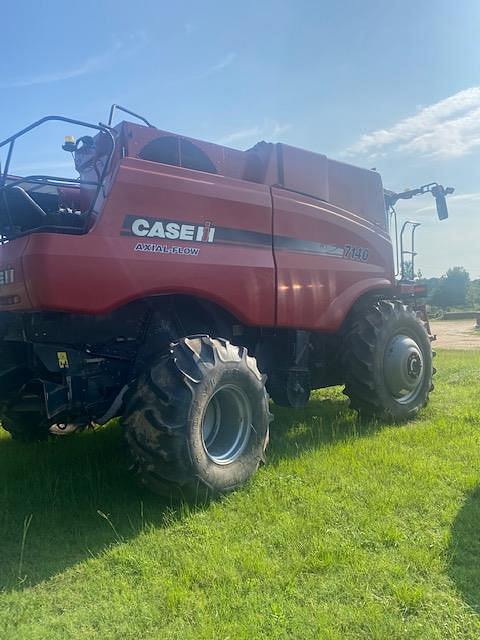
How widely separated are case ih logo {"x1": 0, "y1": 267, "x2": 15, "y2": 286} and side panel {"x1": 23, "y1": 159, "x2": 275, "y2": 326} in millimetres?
312

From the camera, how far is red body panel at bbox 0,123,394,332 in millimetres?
3871

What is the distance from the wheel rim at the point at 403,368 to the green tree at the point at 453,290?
6103cm

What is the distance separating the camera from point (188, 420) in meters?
3.93

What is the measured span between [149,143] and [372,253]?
3020mm

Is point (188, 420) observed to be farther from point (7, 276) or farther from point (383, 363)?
point (383, 363)

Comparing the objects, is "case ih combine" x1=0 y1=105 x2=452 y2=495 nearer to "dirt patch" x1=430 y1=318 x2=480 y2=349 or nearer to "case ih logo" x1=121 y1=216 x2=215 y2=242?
"case ih logo" x1=121 y1=216 x2=215 y2=242

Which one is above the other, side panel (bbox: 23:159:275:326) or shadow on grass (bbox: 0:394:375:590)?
side panel (bbox: 23:159:275:326)

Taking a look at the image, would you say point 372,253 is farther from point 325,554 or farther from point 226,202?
point 325,554

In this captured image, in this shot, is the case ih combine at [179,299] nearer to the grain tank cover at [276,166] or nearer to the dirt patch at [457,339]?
the grain tank cover at [276,166]

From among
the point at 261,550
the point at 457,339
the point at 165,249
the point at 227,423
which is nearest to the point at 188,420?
the point at 227,423

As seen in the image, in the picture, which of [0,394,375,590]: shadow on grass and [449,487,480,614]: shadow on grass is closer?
[449,487,480,614]: shadow on grass

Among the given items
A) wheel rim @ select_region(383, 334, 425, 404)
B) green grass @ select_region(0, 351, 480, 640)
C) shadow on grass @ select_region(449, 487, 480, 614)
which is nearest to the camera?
green grass @ select_region(0, 351, 480, 640)

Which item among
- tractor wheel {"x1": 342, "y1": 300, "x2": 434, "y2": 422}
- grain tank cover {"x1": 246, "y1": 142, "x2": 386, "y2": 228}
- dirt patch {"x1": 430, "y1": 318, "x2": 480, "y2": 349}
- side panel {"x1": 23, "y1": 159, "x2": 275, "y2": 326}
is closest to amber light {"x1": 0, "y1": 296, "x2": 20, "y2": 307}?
side panel {"x1": 23, "y1": 159, "x2": 275, "y2": 326}

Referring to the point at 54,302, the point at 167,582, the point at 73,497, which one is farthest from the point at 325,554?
the point at 54,302
